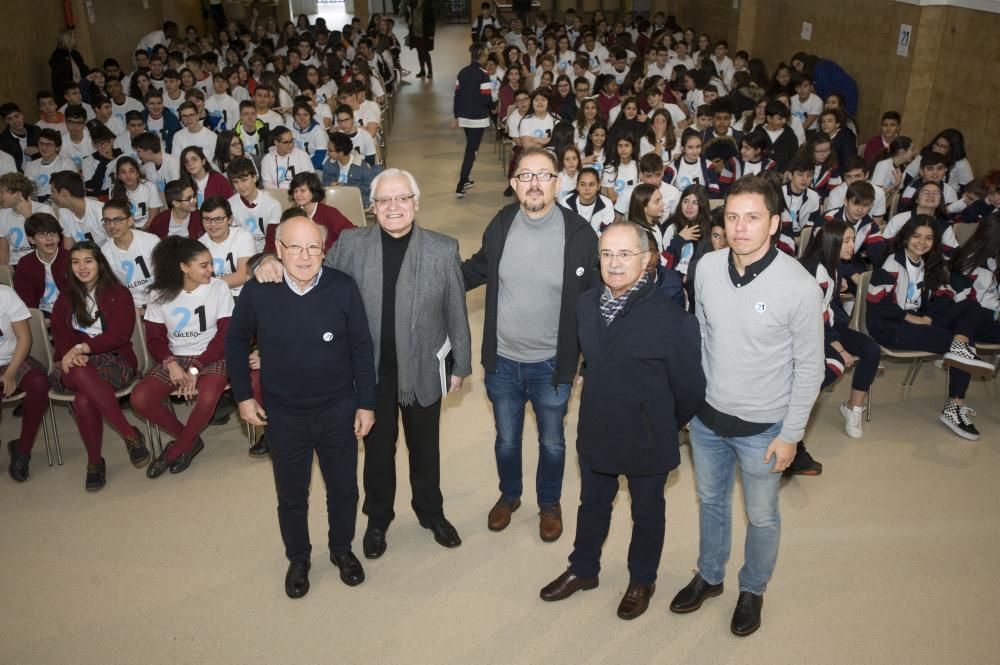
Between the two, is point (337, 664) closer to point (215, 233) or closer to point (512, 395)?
point (512, 395)

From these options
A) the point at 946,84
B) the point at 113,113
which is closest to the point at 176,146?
the point at 113,113

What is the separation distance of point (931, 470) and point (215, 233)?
413 centimetres

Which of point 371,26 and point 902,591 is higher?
point 371,26

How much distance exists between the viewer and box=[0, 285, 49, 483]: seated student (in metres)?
4.33

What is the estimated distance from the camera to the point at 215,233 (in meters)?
4.93

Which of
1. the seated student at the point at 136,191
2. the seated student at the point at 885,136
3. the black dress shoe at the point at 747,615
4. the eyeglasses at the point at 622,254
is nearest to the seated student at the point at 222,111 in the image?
the seated student at the point at 136,191

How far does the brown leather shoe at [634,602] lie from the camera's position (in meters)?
3.37

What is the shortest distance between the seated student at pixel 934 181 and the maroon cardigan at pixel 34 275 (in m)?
5.86

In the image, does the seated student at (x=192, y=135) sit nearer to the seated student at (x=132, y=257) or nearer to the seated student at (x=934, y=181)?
the seated student at (x=132, y=257)

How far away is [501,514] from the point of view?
13.0ft

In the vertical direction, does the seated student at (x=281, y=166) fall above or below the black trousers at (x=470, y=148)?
above

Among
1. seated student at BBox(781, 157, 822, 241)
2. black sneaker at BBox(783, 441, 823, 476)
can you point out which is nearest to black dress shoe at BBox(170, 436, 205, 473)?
black sneaker at BBox(783, 441, 823, 476)

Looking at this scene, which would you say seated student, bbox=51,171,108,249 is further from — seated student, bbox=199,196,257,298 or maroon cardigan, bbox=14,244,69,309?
seated student, bbox=199,196,257,298

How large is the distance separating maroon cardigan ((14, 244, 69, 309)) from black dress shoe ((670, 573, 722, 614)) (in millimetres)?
3782
